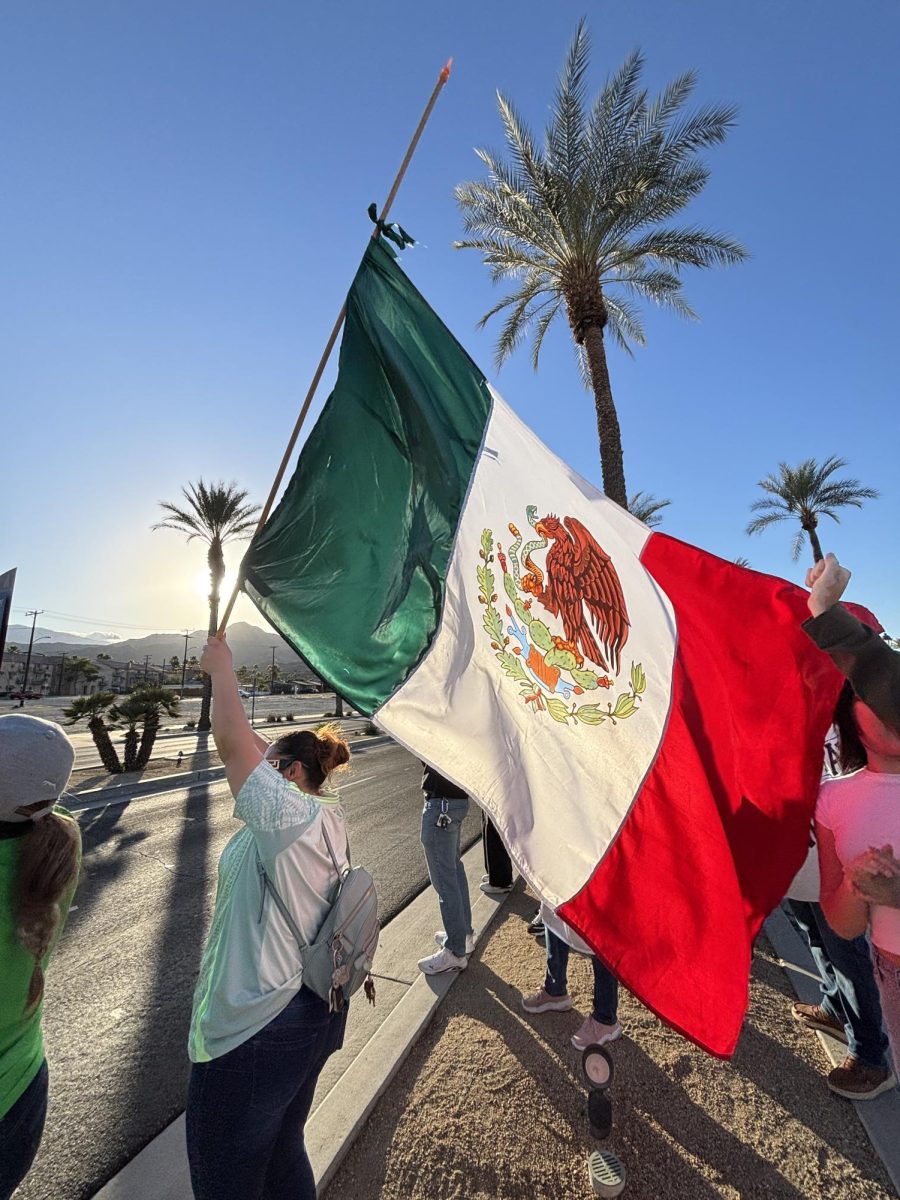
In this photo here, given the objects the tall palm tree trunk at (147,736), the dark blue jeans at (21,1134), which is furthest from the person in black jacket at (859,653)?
the tall palm tree trunk at (147,736)

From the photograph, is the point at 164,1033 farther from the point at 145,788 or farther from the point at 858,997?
the point at 145,788

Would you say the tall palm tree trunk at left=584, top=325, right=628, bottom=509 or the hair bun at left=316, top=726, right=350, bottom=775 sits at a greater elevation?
the tall palm tree trunk at left=584, top=325, right=628, bottom=509

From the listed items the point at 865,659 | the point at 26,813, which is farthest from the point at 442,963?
the point at 865,659

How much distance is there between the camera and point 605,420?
986 centimetres

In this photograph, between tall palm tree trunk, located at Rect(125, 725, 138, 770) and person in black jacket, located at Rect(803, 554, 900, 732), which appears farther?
tall palm tree trunk, located at Rect(125, 725, 138, 770)

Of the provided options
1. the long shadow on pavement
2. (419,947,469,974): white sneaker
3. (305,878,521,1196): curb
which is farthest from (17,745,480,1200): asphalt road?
(305,878,521,1196): curb

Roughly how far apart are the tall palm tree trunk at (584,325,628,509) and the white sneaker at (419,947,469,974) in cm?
738

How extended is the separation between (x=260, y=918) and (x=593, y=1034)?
2.13m

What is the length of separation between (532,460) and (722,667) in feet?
3.97

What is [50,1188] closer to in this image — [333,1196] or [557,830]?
[333,1196]

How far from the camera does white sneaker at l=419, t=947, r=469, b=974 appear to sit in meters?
3.83

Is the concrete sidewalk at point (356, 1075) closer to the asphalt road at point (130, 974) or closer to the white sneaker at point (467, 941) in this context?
the white sneaker at point (467, 941)

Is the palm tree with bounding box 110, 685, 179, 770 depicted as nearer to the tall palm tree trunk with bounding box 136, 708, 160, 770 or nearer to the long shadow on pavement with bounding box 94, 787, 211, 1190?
the tall palm tree trunk with bounding box 136, 708, 160, 770

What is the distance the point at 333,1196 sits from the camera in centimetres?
223
